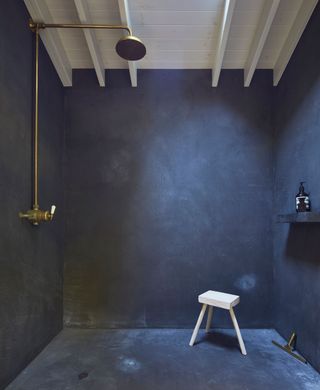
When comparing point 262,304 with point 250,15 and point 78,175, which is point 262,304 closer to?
point 78,175

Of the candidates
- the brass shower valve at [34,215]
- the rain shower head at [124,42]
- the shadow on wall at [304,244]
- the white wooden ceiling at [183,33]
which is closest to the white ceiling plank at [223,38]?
the white wooden ceiling at [183,33]

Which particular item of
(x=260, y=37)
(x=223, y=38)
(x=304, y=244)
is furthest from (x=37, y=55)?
(x=304, y=244)

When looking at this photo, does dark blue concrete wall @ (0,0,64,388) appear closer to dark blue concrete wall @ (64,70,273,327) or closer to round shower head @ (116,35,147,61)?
dark blue concrete wall @ (64,70,273,327)

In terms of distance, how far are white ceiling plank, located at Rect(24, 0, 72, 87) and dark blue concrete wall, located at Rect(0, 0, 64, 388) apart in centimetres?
8

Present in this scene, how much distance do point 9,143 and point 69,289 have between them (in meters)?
1.63

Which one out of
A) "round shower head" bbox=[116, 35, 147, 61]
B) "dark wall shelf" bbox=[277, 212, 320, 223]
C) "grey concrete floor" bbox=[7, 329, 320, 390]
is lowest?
"grey concrete floor" bbox=[7, 329, 320, 390]

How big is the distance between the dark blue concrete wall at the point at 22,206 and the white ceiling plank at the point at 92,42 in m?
0.42

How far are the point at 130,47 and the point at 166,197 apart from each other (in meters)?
1.42

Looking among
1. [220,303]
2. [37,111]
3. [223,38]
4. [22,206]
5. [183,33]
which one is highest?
[183,33]

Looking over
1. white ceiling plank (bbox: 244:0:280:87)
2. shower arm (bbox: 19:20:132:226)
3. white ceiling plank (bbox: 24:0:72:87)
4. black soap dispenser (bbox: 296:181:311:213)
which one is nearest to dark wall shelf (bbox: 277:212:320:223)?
black soap dispenser (bbox: 296:181:311:213)

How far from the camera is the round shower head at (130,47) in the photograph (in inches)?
79.1

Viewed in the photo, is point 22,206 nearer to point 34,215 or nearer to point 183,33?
point 34,215

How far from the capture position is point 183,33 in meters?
2.48

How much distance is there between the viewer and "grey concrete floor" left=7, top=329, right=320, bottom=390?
1.82m
